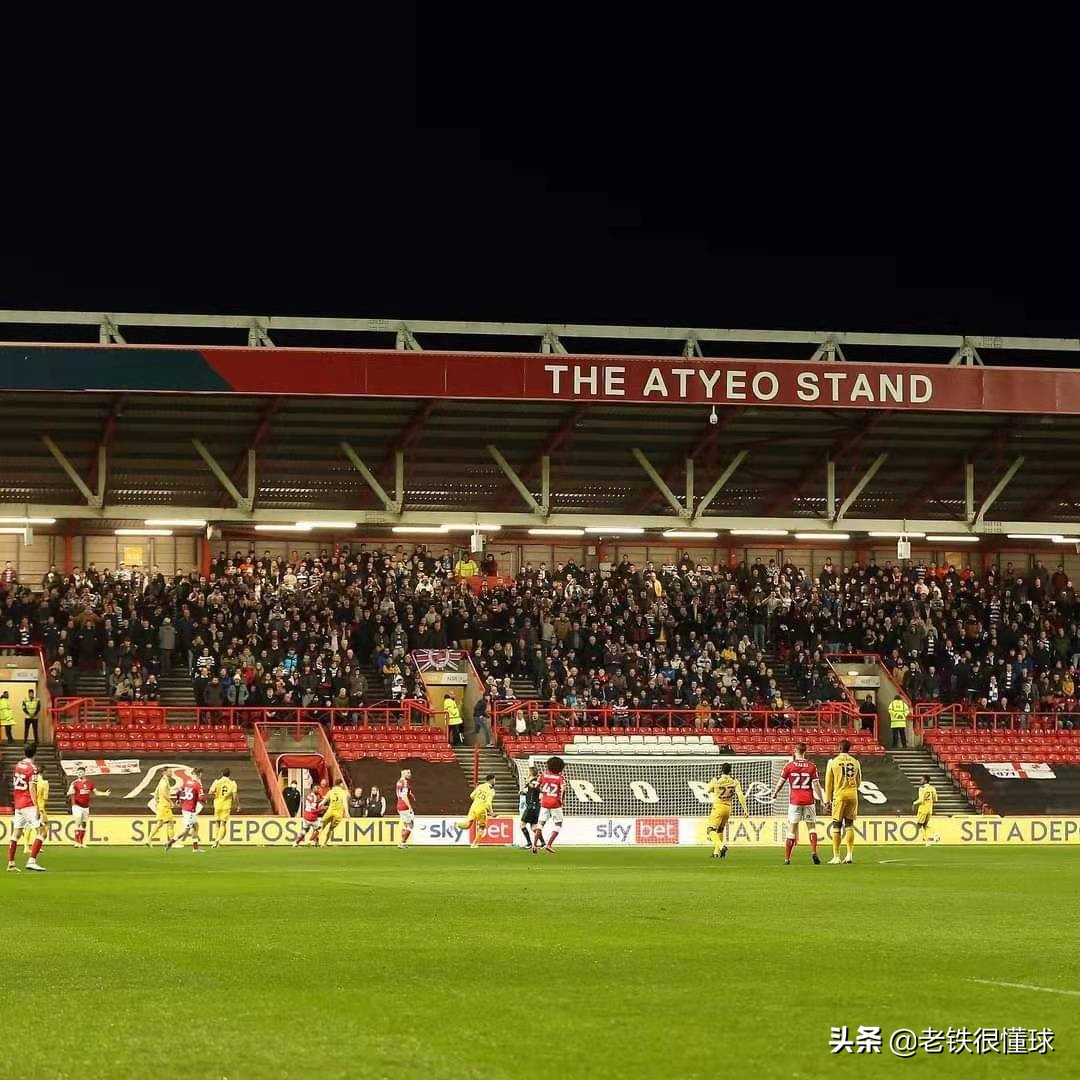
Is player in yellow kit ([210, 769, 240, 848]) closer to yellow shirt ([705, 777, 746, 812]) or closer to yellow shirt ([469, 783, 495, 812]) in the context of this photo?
yellow shirt ([469, 783, 495, 812])

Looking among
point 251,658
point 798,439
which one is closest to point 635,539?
point 798,439

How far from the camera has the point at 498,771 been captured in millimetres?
46594

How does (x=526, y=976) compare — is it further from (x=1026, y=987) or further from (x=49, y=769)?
(x=49, y=769)

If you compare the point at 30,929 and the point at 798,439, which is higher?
the point at 798,439

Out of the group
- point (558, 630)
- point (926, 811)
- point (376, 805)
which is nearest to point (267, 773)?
point (376, 805)

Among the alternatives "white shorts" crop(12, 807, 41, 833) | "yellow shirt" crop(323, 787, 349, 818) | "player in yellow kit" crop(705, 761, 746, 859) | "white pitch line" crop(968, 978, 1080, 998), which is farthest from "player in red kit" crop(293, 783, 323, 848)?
"white pitch line" crop(968, 978, 1080, 998)

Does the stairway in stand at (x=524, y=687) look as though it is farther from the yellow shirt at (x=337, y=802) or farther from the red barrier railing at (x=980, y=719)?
the yellow shirt at (x=337, y=802)

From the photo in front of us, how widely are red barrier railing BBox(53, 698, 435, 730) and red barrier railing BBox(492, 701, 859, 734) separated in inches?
119

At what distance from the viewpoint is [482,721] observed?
4819 centimetres

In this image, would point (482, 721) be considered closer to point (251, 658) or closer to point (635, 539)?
point (251, 658)

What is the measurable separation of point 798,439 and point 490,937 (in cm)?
3640

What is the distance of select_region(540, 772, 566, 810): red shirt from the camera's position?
3284 cm

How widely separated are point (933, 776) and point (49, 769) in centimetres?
2436

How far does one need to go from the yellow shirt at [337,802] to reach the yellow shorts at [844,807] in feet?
37.8
